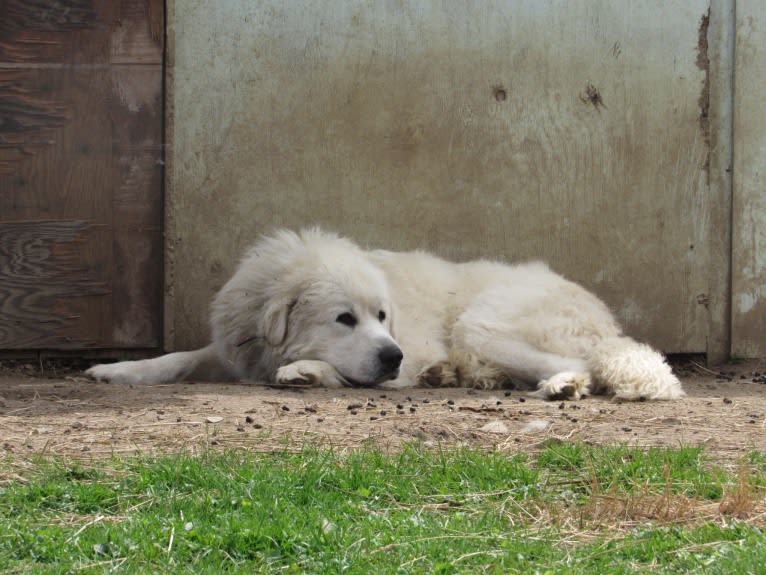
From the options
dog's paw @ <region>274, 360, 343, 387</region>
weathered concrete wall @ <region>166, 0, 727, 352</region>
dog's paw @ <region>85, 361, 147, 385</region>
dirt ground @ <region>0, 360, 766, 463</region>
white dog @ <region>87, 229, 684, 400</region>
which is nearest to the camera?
dirt ground @ <region>0, 360, 766, 463</region>

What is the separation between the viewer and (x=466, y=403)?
19.1 feet

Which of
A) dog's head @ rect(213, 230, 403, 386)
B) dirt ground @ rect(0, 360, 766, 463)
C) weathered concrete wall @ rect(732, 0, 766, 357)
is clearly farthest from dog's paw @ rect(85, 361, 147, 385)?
weathered concrete wall @ rect(732, 0, 766, 357)

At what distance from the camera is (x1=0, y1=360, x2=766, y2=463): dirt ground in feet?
15.0

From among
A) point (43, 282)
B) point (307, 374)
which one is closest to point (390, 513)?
point (307, 374)

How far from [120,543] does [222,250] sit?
4.42 m

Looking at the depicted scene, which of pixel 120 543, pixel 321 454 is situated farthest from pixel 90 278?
pixel 120 543

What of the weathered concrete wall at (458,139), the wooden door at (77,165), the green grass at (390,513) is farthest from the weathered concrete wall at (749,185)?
the wooden door at (77,165)

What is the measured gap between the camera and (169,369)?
6.64 metres

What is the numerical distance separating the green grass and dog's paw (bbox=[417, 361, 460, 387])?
243 cm

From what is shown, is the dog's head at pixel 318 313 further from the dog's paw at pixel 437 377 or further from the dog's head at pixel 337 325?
the dog's paw at pixel 437 377

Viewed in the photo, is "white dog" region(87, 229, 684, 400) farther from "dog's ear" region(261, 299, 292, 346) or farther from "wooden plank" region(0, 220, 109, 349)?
"wooden plank" region(0, 220, 109, 349)

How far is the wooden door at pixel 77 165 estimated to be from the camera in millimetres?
7285

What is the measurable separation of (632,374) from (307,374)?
1.94 metres

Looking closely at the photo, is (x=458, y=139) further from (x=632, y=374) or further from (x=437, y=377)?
(x=632, y=374)
